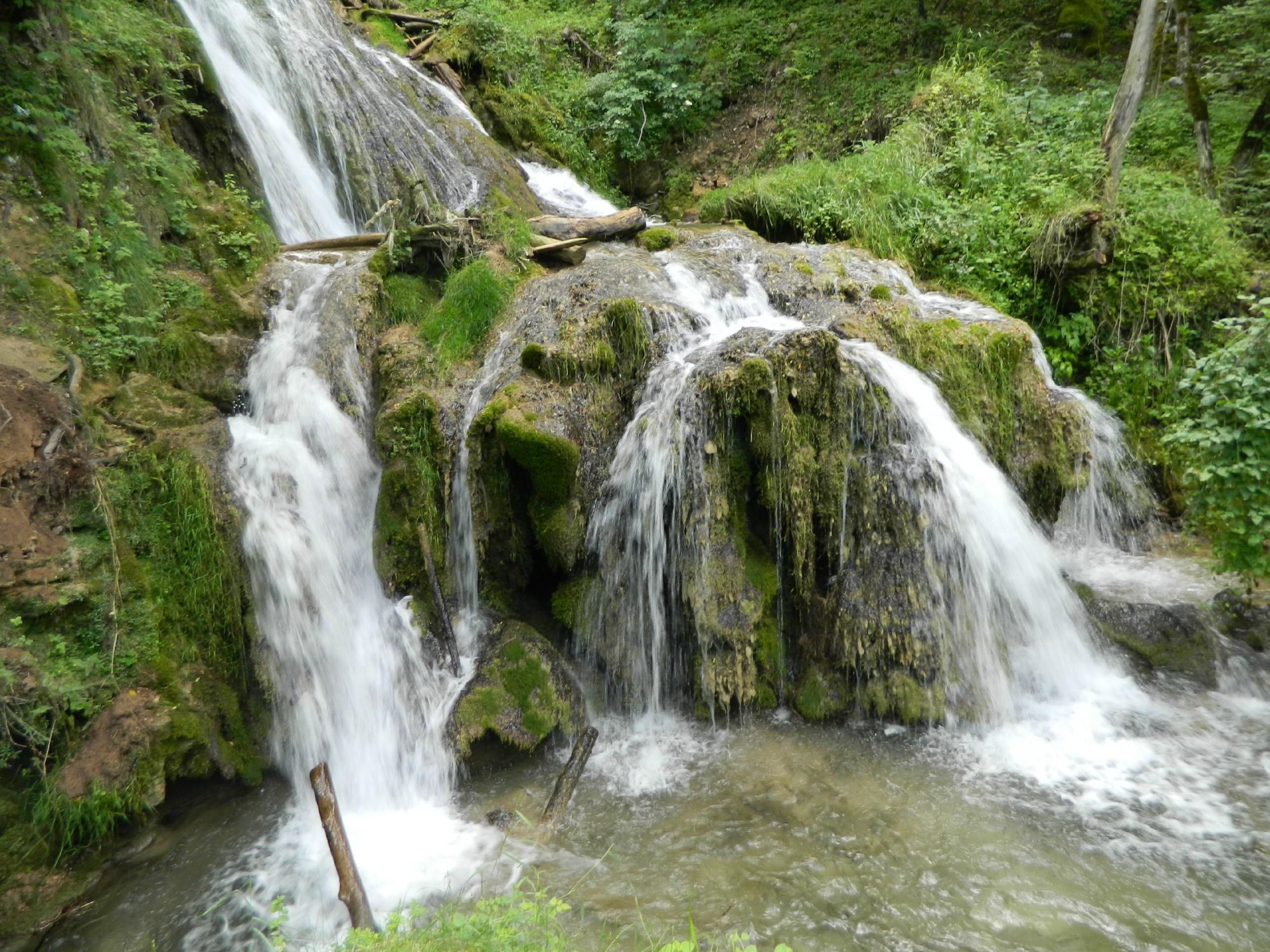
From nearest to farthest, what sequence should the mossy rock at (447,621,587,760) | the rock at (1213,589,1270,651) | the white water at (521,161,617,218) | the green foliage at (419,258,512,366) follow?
the mossy rock at (447,621,587,760)
the rock at (1213,589,1270,651)
the green foliage at (419,258,512,366)
the white water at (521,161,617,218)

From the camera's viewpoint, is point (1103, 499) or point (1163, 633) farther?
point (1103, 499)

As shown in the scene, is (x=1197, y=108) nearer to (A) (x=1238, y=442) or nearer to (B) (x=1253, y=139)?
(B) (x=1253, y=139)

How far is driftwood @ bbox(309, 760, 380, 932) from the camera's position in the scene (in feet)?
10.8

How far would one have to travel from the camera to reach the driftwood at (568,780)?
4.26 m

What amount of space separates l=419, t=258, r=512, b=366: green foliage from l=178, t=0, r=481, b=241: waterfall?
1.99 meters

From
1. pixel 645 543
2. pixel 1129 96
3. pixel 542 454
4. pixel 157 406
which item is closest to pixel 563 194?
pixel 1129 96

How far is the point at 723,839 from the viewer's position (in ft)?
13.0

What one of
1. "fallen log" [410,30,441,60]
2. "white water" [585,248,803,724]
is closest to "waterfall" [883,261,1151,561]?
"white water" [585,248,803,724]

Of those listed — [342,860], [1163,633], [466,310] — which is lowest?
[342,860]

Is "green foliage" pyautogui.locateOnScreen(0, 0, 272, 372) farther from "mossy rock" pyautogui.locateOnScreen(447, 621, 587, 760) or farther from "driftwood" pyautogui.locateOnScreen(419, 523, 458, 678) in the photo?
"mossy rock" pyautogui.locateOnScreen(447, 621, 587, 760)

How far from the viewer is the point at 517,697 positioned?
490 cm

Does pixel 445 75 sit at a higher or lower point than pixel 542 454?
higher

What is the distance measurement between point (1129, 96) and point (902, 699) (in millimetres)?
7199

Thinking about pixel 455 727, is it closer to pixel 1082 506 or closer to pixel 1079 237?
pixel 1082 506
